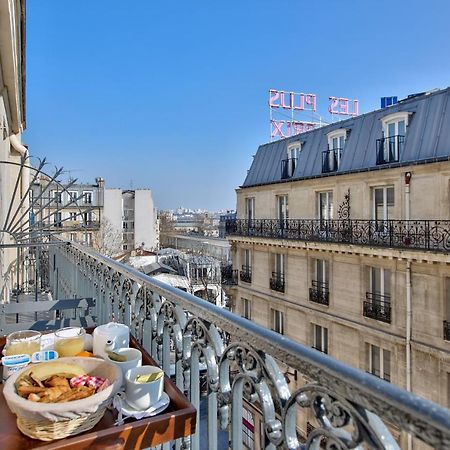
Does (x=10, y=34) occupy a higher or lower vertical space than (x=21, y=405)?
higher

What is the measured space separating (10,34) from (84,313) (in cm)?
282

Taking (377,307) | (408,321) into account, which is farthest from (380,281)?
(408,321)

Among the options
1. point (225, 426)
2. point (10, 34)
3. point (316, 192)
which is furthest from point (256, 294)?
point (225, 426)

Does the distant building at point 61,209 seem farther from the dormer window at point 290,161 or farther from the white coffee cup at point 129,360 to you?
the dormer window at point 290,161

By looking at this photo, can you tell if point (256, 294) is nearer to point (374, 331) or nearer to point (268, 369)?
point (374, 331)

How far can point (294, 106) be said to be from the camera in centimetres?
1972

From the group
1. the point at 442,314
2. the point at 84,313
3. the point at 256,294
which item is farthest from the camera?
the point at 256,294

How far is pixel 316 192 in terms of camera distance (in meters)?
13.9

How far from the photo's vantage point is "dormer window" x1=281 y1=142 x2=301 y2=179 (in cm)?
1564

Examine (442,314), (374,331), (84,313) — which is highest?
(84,313)

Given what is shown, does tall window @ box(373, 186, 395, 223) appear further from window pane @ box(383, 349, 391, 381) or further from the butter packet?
the butter packet

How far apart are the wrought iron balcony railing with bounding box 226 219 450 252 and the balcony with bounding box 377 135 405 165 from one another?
192 cm

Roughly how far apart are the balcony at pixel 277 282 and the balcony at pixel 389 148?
5638 mm

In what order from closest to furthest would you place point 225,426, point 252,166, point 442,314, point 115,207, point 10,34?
point 225,426 < point 10,34 < point 442,314 < point 252,166 < point 115,207
